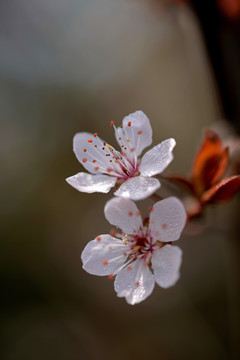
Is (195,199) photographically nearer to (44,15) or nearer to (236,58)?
(236,58)

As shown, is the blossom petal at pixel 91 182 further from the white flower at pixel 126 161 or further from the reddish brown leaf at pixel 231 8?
the reddish brown leaf at pixel 231 8

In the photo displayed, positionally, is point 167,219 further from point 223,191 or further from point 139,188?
point 223,191

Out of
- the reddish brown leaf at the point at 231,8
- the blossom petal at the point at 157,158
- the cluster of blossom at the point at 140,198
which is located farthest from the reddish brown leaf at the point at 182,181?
the reddish brown leaf at the point at 231,8

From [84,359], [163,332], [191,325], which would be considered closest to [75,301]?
[84,359]

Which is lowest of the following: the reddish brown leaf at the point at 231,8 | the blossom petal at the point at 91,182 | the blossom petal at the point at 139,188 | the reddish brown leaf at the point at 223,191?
the reddish brown leaf at the point at 223,191

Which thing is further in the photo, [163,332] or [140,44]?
[140,44]

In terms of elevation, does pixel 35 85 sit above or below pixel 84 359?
above

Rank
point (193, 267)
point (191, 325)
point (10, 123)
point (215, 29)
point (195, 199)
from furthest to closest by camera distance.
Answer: point (10, 123) → point (193, 267) → point (191, 325) → point (215, 29) → point (195, 199)

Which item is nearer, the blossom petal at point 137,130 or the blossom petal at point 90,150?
the blossom petal at point 137,130
